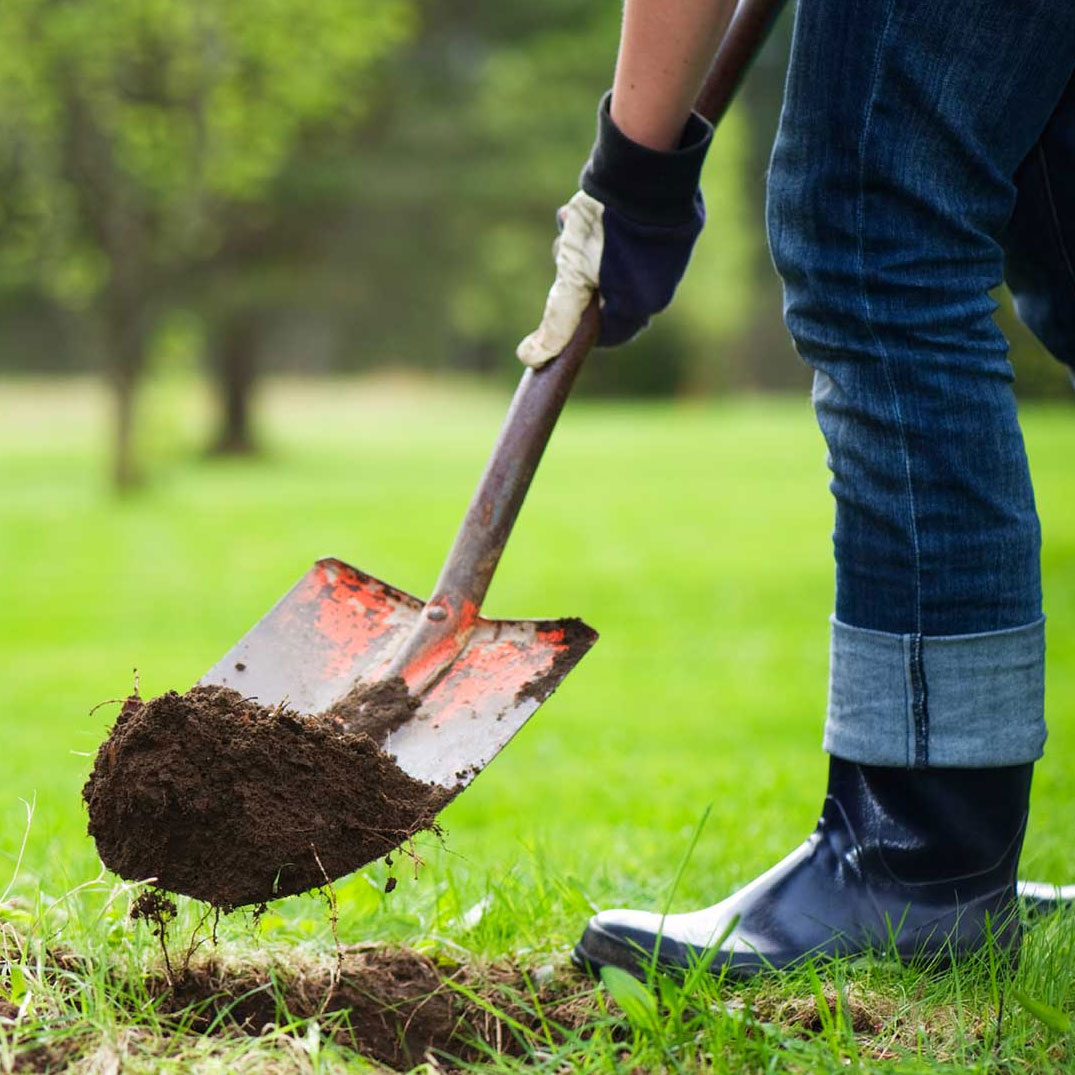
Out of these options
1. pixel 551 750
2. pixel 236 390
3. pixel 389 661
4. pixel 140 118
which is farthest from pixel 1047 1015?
pixel 236 390

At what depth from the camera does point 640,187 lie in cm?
189

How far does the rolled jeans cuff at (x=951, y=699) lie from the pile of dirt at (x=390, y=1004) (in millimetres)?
484

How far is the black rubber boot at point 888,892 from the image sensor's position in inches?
→ 64.9

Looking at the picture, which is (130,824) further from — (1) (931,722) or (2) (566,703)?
(2) (566,703)

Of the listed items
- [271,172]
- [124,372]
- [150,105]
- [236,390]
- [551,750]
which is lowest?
[236,390]

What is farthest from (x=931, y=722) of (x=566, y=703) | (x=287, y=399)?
(x=287, y=399)

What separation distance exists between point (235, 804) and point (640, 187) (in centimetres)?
97

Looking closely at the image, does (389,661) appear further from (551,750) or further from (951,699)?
(551,750)

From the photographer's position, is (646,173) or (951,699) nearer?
(951,699)

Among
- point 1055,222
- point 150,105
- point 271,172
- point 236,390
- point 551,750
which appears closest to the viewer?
point 1055,222

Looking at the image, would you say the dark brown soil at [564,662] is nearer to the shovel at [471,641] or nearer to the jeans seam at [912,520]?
the shovel at [471,641]

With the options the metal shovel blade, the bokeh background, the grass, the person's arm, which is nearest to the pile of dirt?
the grass

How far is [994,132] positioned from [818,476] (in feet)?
46.6

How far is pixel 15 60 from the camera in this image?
12773mm
